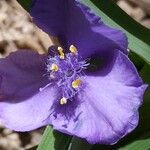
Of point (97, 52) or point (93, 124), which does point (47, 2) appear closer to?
point (97, 52)

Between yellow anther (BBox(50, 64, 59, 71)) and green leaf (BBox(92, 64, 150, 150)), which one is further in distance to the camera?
green leaf (BBox(92, 64, 150, 150))

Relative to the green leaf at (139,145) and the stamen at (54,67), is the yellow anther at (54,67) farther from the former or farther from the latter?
the green leaf at (139,145)

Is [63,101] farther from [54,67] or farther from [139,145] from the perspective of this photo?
[139,145]

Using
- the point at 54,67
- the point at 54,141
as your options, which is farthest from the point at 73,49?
the point at 54,141

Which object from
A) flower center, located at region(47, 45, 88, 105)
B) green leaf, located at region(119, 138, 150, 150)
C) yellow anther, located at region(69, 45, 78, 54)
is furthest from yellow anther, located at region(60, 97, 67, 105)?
green leaf, located at region(119, 138, 150, 150)

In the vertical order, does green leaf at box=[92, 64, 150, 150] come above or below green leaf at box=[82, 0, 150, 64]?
below

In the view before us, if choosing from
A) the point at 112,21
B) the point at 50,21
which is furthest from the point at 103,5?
the point at 50,21

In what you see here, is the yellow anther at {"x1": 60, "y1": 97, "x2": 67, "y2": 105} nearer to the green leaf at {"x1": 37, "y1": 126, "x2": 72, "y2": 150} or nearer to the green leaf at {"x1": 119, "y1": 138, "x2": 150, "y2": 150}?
the green leaf at {"x1": 37, "y1": 126, "x2": 72, "y2": 150}
